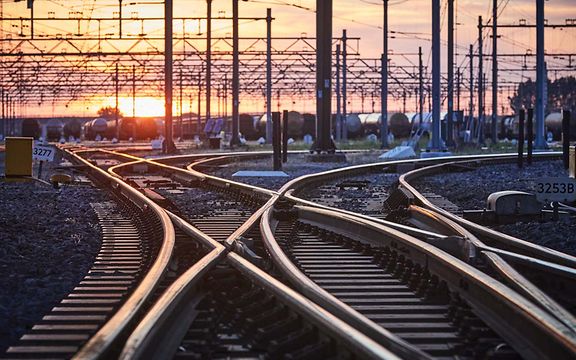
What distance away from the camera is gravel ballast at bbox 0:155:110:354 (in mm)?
6496

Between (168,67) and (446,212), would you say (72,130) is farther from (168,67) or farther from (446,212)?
(446,212)

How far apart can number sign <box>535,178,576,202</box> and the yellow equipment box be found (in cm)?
1120

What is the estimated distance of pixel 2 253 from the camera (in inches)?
356

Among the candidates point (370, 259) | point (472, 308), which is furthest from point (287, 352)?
point (370, 259)

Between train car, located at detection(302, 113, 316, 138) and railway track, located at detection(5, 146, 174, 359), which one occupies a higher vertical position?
train car, located at detection(302, 113, 316, 138)

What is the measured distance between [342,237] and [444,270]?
10.3 feet

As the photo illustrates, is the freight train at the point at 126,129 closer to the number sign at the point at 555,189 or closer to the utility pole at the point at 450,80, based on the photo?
the utility pole at the point at 450,80

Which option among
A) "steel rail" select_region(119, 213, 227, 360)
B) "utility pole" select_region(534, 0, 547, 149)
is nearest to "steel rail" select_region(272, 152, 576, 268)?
"steel rail" select_region(119, 213, 227, 360)

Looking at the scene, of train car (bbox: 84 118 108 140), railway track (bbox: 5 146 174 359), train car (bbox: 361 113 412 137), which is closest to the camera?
railway track (bbox: 5 146 174 359)

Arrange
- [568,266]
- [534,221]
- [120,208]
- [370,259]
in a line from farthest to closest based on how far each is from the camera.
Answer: [120,208]
[534,221]
[370,259]
[568,266]

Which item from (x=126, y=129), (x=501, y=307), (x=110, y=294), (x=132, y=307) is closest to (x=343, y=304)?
(x=501, y=307)

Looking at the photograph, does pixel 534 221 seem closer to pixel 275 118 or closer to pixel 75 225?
pixel 75 225

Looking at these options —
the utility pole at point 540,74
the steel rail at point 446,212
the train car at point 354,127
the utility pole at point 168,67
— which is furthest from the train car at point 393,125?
the steel rail at point 446,212

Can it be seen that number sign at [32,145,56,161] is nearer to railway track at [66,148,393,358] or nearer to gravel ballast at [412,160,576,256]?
gravel ballast at [412,160,576,256]
